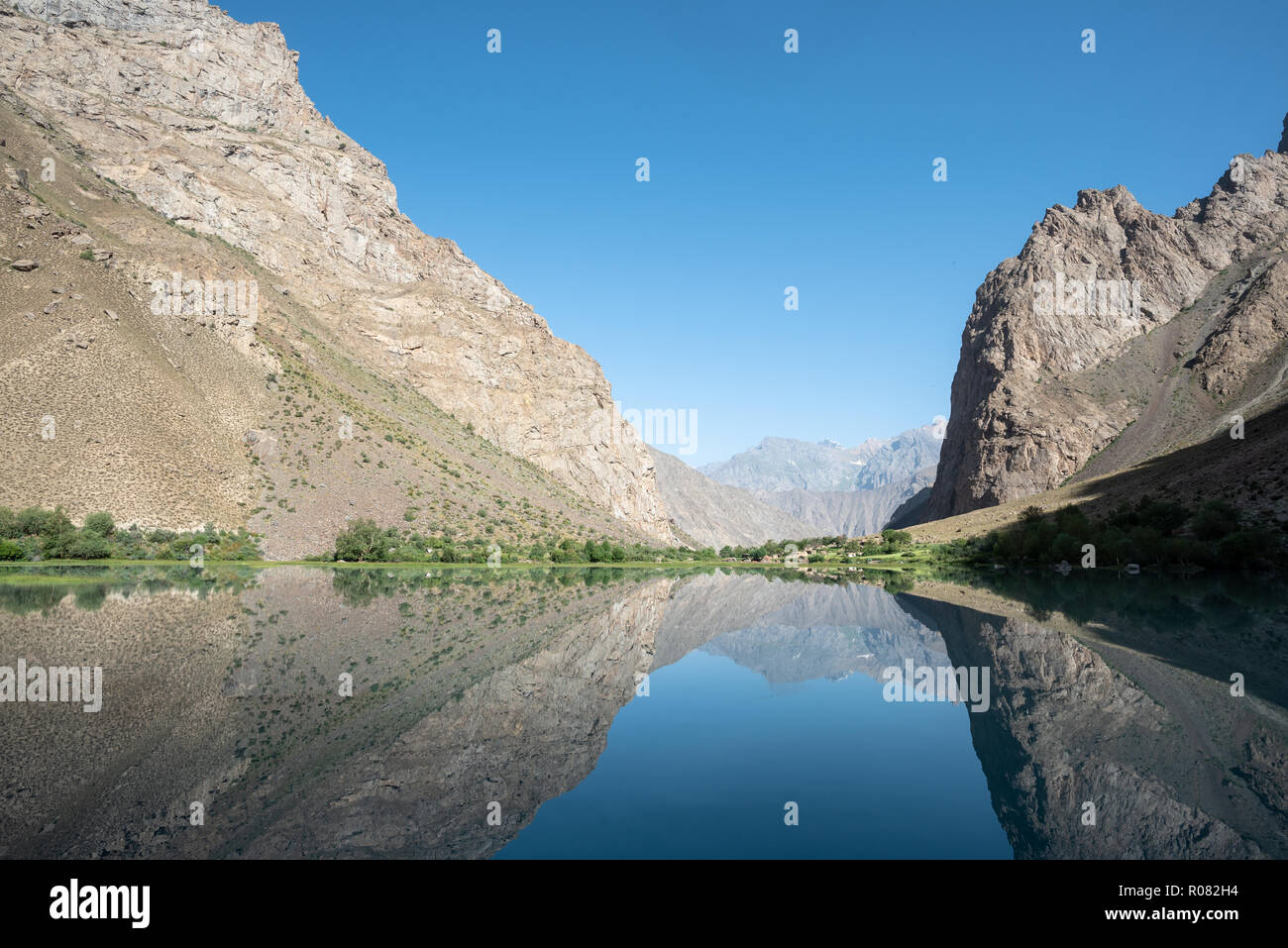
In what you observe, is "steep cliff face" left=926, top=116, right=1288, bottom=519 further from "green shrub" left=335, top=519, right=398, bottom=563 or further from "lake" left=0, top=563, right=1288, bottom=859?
"lake" left=0, top=563, right=1288, bottom=859

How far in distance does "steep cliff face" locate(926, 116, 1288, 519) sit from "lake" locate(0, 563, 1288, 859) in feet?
419

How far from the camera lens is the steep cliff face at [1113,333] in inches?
5007

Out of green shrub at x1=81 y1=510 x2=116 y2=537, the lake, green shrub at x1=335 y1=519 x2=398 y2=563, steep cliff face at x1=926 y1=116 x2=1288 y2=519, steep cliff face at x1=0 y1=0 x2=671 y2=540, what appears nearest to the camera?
the lake

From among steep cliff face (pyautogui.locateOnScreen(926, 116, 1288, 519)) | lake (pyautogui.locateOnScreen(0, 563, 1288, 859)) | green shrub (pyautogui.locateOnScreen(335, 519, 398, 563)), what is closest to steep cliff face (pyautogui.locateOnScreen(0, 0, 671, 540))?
green shrub (pyautogui.locateOnScreen(335, 519, 398, 563))

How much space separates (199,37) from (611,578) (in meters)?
128

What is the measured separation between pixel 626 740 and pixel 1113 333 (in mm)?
175284

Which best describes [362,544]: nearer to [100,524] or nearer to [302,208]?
[100,524]

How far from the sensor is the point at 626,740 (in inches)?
463

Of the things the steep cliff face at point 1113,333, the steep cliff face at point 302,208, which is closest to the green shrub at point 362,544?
the steep cliff face at point 302,208

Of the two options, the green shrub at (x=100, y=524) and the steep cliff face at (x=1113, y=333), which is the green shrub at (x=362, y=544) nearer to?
the green shrub at (x=100, y=524)

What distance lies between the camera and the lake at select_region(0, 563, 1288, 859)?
303 inches

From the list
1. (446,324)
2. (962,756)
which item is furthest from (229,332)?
(962,756)

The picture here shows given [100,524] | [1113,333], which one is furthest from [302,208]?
[1113,333]
